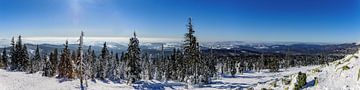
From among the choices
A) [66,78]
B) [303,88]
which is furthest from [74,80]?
[303,88]

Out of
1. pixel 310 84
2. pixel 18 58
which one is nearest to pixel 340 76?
pixel 310 84

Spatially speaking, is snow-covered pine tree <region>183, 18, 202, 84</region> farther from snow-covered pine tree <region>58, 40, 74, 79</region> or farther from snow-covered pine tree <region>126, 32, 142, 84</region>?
snow-covered pine tree <region>58, 40, 74, 79</region>

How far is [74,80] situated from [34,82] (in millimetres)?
8782

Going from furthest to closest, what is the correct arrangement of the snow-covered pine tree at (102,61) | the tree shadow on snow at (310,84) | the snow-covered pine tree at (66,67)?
the snow-covered pine tree at (102,61), the snow-covered pine tree at (66,67), the tree shadow on snow at (310,84)

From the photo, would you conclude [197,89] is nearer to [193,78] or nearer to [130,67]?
[193,78]

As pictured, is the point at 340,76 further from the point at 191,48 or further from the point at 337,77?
the point at 191,48

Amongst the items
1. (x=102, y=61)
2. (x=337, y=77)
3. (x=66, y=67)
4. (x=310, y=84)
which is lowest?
(x=102, y=61)

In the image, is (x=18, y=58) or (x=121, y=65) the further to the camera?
(x=121, y=65)

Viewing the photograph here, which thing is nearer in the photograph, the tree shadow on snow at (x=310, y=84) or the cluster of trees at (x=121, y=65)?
the tree shadow on snow at (x=310, y=84)

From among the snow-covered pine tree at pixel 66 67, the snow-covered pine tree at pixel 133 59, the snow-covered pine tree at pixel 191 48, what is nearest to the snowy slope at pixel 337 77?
the snow-covered pine tree at pixel 191 48

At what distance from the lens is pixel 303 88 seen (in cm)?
2181

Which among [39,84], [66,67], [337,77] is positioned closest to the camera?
[337,77]

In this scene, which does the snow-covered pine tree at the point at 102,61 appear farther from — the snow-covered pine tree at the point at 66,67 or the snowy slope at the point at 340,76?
the snowy slope at the point at 340,76

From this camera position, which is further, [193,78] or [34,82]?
[193,78]
